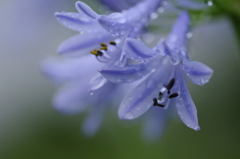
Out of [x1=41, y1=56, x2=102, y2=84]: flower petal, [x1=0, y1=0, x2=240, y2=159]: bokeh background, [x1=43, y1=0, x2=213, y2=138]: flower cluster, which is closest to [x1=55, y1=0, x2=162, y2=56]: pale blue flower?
[x1=43, y1=0, x2=213, y2=138]: flower cluster

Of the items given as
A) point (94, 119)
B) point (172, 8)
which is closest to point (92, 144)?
point (94, 119)

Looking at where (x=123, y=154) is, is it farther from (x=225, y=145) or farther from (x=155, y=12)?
(x=155, y=12)

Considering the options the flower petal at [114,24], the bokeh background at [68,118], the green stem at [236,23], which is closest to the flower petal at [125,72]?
the flower petal at [114,24]

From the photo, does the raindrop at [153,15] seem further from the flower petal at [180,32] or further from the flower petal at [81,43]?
the flower petal at [81,43]

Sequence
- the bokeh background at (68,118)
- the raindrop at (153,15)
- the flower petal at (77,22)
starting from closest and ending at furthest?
the flower petal at (77,22) → the raindrop at (153,15) → the bokeh background at (68,118)

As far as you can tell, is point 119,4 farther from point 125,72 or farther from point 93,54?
point 125,72

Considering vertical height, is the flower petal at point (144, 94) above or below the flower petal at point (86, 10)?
below
